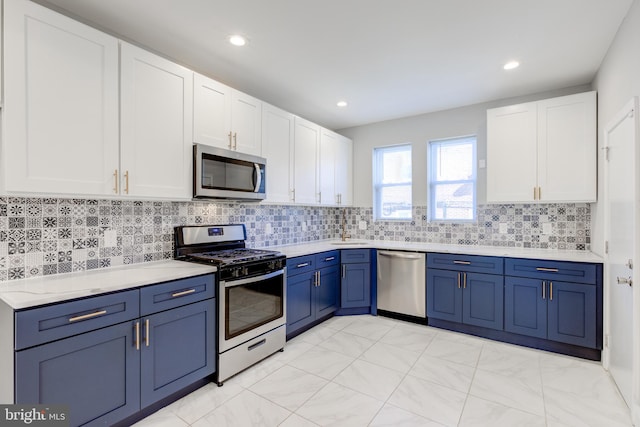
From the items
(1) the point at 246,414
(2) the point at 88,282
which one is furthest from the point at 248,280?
(2) the point at 88,282

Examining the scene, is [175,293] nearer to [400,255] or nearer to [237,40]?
[237,40]

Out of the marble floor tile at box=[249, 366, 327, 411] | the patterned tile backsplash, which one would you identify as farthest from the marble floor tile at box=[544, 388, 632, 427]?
the patterned tile backsplash

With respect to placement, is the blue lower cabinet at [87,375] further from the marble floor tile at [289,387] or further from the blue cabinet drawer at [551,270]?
the blue cabinet drawer at [551,270]

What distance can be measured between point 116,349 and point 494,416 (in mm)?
2306

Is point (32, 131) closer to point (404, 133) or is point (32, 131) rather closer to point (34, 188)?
point (34, 188)

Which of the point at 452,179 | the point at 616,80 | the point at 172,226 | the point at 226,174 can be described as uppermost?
the point at 616,80

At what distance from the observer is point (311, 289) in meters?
3.29

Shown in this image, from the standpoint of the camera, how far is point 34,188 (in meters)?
1.64

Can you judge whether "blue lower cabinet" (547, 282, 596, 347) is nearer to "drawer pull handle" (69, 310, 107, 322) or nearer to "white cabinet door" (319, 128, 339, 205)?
"white cabinet door" (319, 128, 339, 205)

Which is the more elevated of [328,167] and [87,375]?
[328,167]

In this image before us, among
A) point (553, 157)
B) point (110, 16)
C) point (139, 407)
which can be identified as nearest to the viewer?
point (139, 407)

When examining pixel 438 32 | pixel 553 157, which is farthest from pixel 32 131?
pixel 553 157

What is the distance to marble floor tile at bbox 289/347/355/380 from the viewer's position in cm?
246

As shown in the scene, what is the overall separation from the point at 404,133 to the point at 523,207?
171 centimetres
